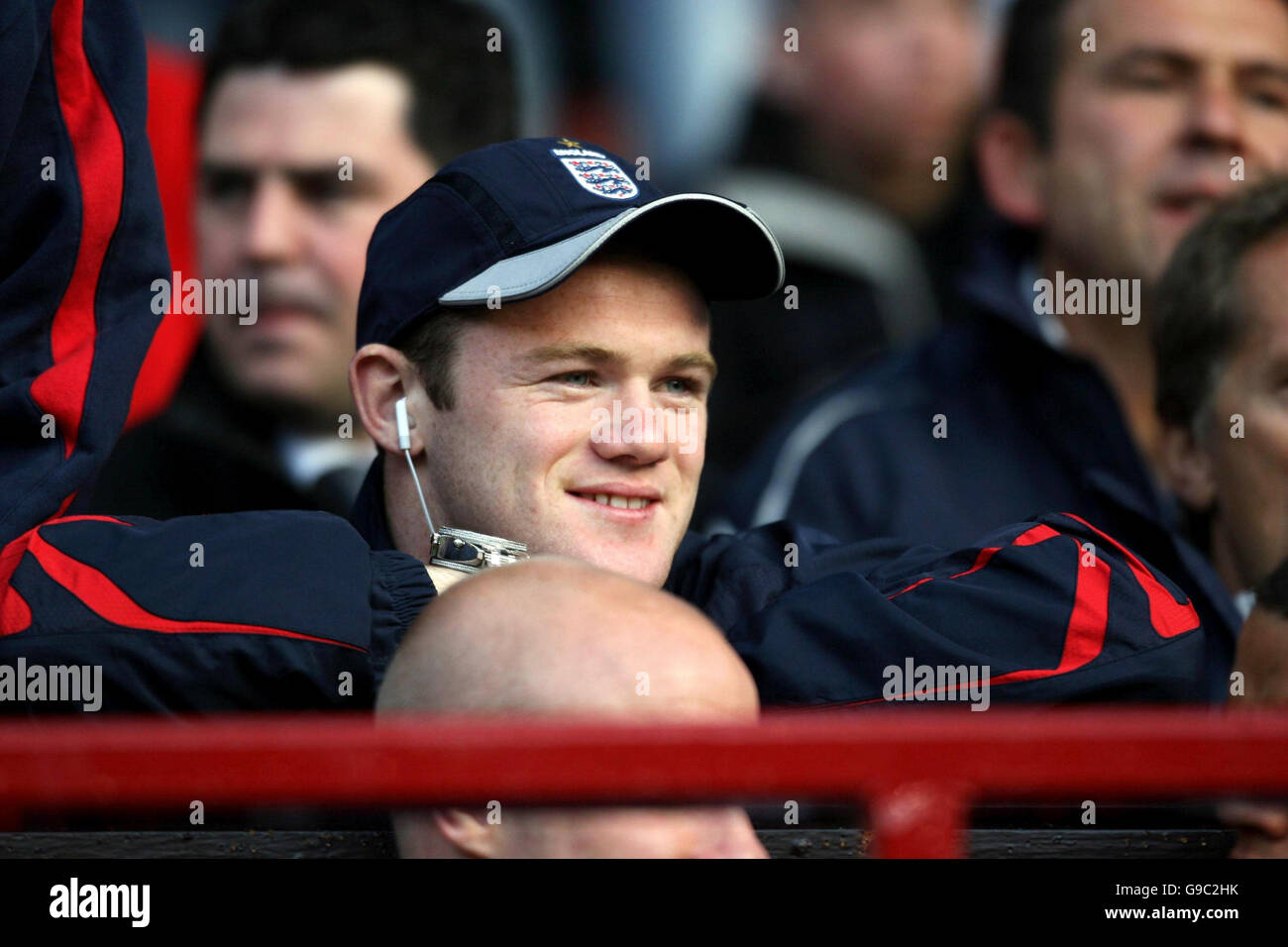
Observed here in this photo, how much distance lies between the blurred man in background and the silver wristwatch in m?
0.44

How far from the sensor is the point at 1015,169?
3707mm

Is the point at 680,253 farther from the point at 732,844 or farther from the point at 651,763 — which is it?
the point at 651,763

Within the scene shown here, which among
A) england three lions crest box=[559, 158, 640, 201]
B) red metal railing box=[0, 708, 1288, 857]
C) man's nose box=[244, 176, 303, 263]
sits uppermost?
man's nose box=[244, 176, 303, 263]

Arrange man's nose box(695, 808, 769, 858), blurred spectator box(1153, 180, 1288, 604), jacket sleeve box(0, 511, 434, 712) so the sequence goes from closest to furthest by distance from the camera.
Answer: man's nose box(695, 808, 769, 858) → jacket sleeve box(0, 511, 434, 712) → blurred spectator box(1153, 180, 1288, 604)

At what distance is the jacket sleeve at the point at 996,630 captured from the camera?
196 centimetres

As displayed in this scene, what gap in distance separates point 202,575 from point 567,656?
20.2 inches

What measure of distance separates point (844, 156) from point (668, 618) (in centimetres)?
344

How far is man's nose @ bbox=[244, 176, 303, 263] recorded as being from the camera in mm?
3508

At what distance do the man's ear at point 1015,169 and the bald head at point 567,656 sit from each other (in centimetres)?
226

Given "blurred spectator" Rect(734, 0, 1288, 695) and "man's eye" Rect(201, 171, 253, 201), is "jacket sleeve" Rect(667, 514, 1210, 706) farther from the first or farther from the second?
"man's eye" Rect(201, 171, 253, 201)

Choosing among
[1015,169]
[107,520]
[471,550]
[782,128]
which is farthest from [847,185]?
[107,520]

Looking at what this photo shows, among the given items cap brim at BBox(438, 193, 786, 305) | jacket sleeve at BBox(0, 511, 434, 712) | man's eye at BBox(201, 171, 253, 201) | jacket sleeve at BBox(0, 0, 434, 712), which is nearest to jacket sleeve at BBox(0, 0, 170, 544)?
jacket sleeve at BBox(0, 0, 434, 712)
